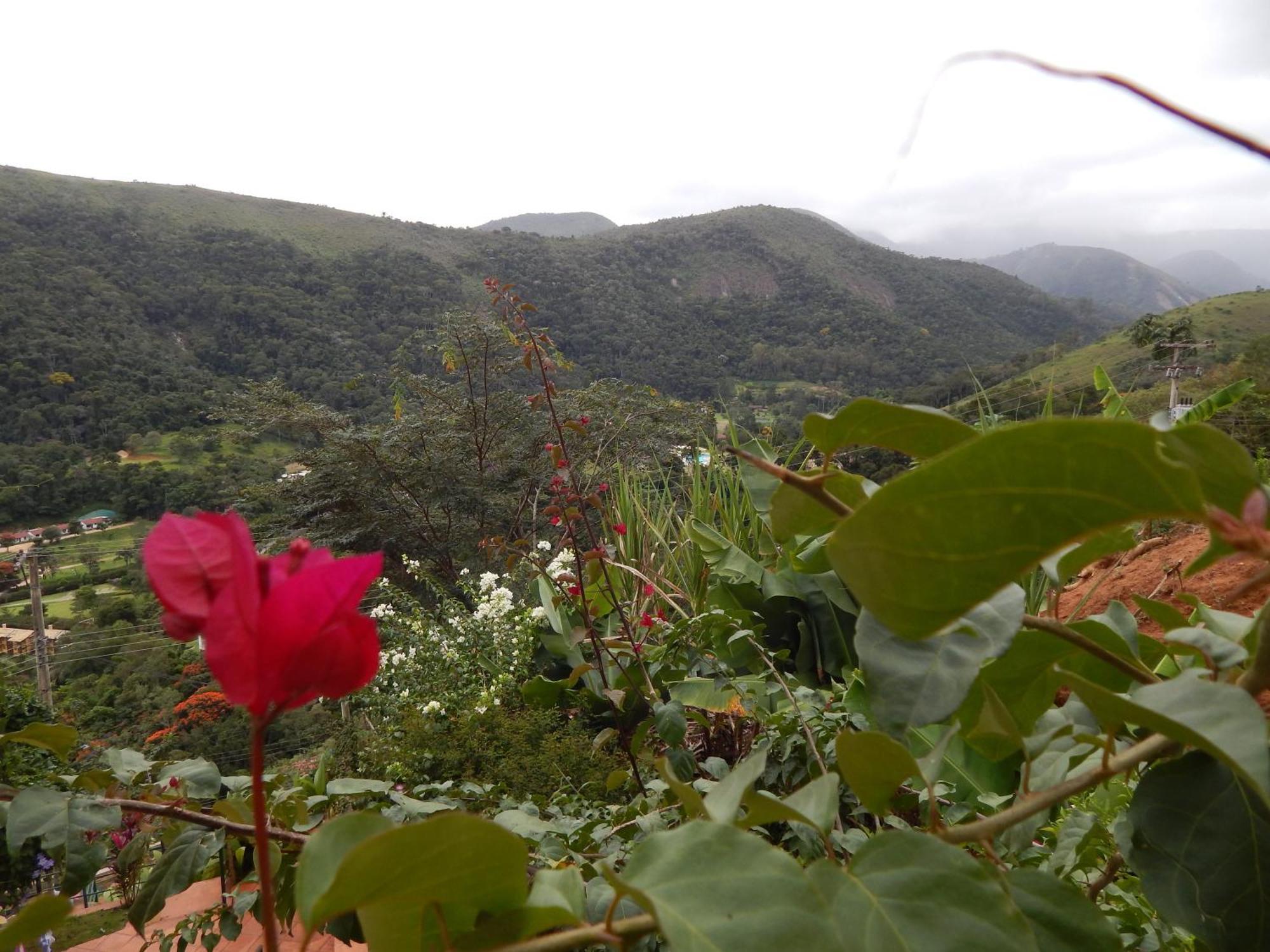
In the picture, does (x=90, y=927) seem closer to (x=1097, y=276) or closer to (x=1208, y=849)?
(x=1208, y=849)

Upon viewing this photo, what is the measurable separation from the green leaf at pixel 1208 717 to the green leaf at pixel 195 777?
2.26 ft

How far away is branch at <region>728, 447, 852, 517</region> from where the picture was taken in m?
0.26

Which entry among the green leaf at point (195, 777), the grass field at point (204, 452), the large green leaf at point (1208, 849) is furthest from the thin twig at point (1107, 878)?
the grass field at point (204, 452)

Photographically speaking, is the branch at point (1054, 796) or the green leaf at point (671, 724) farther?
Result: the green leaf at point (671, 724)

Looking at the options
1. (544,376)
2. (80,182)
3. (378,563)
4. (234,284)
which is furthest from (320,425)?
(80,182)

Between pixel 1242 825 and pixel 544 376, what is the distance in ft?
5.49

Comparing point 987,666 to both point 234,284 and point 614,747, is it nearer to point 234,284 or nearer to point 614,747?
point 614,747

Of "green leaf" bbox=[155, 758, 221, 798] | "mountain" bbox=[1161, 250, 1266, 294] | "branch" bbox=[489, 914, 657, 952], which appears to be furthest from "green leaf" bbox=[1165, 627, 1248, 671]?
"mountain" bbox=[1161, 250, 1266, 294]

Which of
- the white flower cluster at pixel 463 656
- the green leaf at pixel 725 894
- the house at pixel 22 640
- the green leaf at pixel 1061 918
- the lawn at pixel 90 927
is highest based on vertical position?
the green leaf at pixel 725 894

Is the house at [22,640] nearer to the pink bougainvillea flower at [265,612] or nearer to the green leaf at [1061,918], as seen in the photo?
the pink bougainvillea flower at [265,612]

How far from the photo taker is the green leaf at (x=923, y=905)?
20 cm

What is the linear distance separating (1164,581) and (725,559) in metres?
1.07

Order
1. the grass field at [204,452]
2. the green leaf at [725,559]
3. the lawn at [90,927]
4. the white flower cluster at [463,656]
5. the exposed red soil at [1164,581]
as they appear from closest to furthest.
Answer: the exposed red soil at [1164,581], the green leaf at [725,559], the white flower cluster at [463,656], the lawn at [90,927], the grass field at [204,452]

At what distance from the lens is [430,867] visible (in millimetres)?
189
